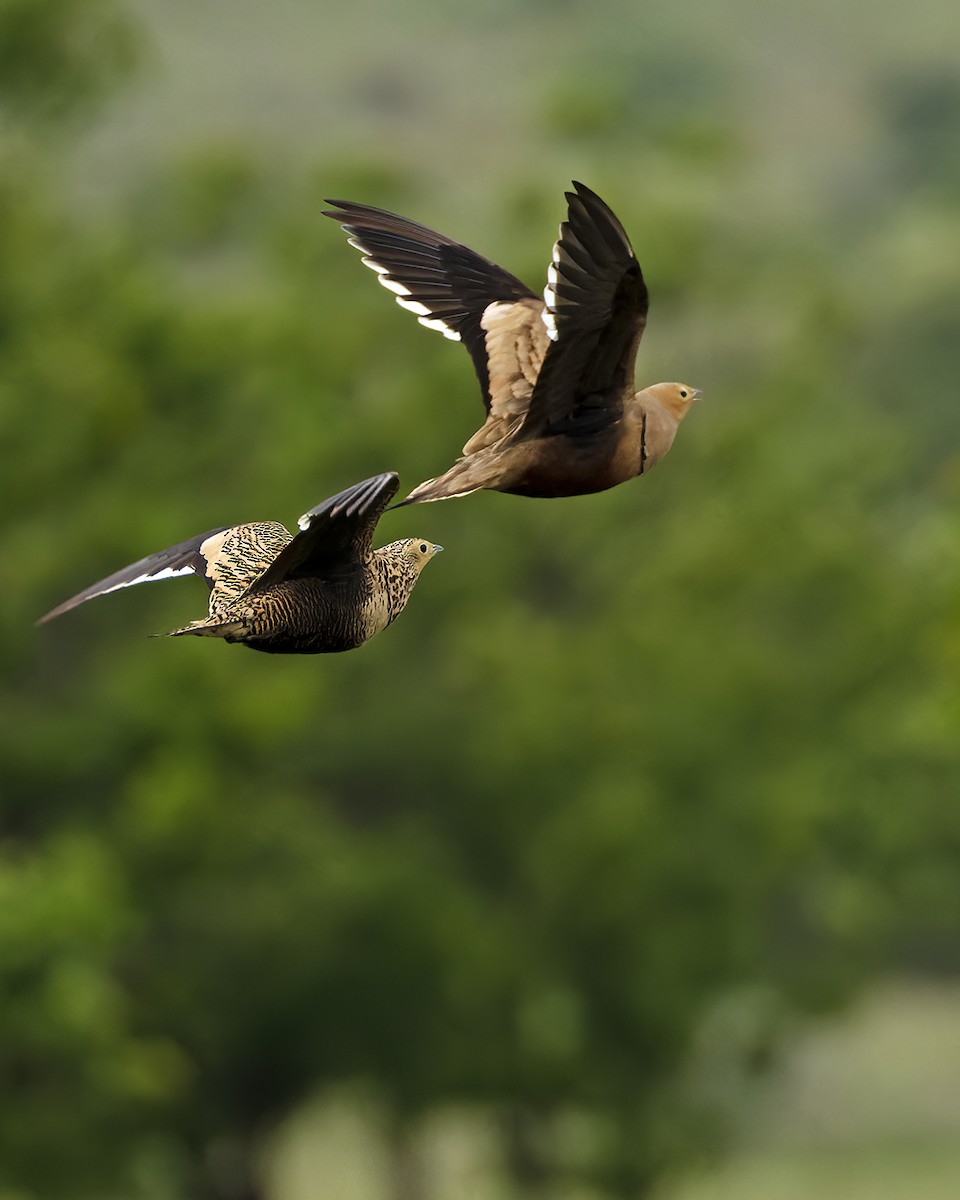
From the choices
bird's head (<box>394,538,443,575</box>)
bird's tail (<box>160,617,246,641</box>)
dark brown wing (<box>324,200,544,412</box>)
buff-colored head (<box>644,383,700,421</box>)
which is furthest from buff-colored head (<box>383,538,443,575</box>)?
dark brown wing (<box>324,200,544,412</box>)

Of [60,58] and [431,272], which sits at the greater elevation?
[60,58]

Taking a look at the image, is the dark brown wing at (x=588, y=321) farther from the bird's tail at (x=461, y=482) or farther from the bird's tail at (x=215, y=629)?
the bird's tail at (x=215, y=629)

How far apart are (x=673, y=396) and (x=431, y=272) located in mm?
1457

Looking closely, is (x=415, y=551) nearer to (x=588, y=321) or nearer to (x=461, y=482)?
(x=461, y=482)

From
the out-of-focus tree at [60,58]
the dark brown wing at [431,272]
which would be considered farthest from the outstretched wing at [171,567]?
the out-of-focus tree at [60,58]

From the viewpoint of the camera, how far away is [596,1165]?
1323 inches

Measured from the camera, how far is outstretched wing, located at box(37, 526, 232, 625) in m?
6.50

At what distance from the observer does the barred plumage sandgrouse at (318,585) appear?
223 inches

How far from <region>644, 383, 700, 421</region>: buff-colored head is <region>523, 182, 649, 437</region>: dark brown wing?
0.21 m

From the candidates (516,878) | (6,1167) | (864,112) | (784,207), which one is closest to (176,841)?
(6,1167)

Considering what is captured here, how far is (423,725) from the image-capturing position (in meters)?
32.3

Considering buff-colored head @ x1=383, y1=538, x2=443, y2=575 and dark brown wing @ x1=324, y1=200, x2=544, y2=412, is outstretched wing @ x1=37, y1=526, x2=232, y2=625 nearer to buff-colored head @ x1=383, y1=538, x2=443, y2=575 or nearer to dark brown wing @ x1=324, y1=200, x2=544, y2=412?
buff-colored head @ x1=383, y1=538, x2=443, y2=575

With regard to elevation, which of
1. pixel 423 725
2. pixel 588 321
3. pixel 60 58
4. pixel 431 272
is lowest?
pixel 588 321

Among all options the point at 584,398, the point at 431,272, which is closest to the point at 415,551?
Answer: the point at 584,398
